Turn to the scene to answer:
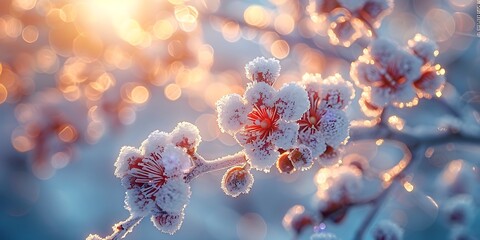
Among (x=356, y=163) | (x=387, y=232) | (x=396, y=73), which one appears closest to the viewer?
(x=396, y=73)

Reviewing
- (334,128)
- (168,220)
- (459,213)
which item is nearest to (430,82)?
(334,128)

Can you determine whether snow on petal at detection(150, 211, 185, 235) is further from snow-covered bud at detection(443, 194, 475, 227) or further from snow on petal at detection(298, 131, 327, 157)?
snow-covered bud at detection(443, 194, 475, 227)

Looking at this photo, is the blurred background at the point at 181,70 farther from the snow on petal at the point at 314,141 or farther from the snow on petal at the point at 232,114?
the snow on petal at the point at 232,114

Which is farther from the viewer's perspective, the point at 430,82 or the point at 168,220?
the point at 430,82

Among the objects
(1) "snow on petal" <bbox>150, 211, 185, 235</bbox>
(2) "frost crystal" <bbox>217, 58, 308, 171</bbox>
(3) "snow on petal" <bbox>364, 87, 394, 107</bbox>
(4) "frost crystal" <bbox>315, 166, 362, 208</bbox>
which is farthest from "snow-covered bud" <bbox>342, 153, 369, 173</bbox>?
(1) "snow on petal" <bbox>150, 211, 185, 235</bbox>

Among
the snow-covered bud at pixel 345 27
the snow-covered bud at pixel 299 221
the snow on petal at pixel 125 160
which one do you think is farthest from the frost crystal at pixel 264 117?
the snow-covered bud at pixel 299 221

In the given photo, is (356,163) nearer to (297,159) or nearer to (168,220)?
(297,159)
